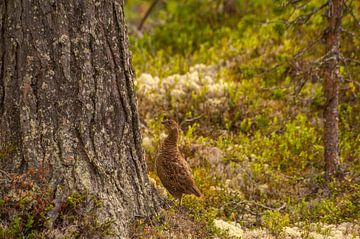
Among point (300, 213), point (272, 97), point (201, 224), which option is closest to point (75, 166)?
point (201, 224)

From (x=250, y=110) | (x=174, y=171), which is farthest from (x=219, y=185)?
(x=250, y=110)

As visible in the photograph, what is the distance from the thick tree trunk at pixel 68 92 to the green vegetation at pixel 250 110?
1.57m

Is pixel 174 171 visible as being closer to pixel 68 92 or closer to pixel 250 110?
pixel 68 92

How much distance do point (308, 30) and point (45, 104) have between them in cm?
876

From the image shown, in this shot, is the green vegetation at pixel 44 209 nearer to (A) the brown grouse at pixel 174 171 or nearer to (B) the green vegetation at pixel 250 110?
(B) the green vegetation at pixel 250 110

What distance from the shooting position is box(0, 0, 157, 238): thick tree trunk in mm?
5359

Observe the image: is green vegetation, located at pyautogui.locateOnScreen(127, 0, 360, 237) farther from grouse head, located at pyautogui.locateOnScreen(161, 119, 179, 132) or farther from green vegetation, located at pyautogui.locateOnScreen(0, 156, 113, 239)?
green vegetation, located at pyautogui.locateOnScreen(0, 156, 113, 239)

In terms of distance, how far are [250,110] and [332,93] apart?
219cm

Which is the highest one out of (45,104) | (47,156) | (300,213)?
(45,104)

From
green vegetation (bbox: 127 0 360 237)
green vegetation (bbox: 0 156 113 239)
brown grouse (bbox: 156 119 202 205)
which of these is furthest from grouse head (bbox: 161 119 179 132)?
green vegetation (bbox: 0 156 113 239)

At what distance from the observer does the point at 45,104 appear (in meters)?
5.42

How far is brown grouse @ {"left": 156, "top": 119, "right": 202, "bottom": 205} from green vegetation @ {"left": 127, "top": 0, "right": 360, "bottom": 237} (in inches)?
8.7

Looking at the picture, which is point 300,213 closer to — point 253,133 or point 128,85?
point 253,133

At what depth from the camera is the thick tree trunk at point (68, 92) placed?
17.6 ft
